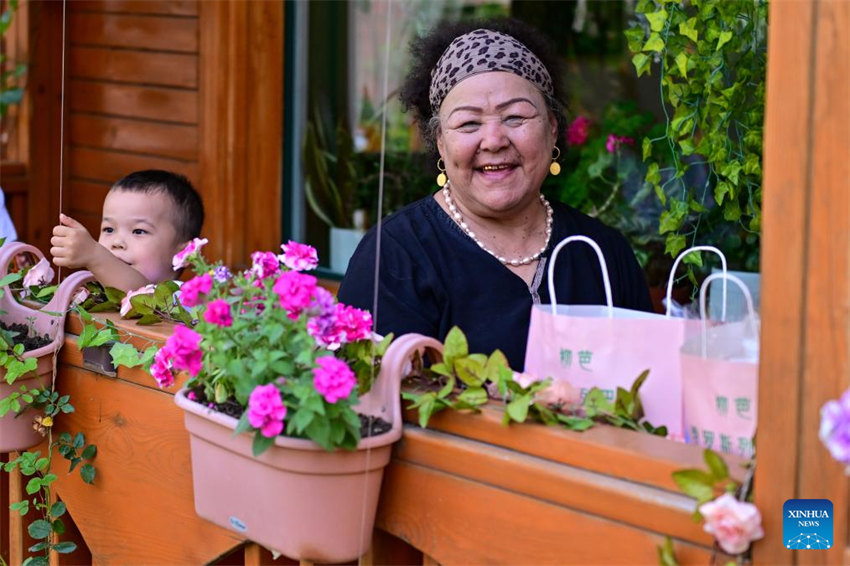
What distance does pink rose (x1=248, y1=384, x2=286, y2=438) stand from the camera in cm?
159

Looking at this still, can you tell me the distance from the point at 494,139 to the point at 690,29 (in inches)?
20.6

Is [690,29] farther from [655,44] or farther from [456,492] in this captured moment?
[456,492]

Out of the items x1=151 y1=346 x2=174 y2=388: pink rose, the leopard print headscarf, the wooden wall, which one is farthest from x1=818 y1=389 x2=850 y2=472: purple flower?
the wooden wall

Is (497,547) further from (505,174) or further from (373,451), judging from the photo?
(505,174)

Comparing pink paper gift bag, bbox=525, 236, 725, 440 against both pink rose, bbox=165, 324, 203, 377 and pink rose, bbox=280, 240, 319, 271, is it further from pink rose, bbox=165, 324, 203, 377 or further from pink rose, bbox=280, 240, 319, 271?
pink rose, bbox=165, 324, 203, 377

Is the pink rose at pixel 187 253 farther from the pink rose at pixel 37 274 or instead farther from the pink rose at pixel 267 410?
the pink rose at pixel 37 274

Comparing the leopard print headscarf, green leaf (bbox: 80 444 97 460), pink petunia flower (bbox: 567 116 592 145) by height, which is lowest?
green leaf (bbox: 80 444 97 460)

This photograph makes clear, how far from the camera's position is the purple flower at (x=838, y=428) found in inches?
50.5

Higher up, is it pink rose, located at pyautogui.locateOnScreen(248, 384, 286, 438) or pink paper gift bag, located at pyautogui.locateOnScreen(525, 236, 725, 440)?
pink paper gift bag, located at pyautogui.locateOnScreen(525, 236, 725, 440)

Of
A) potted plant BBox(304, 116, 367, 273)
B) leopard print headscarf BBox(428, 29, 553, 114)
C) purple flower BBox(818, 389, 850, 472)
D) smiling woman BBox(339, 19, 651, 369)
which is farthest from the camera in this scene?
potted plant BBox(304, 116, 367, 273)

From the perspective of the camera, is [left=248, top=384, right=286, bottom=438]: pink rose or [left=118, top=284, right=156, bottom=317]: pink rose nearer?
[left=248, top=384, right=286, bottom=438]: pink rose

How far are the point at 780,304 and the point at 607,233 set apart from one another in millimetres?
1189

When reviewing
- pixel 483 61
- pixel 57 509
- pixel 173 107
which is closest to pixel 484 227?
pixel 483 61

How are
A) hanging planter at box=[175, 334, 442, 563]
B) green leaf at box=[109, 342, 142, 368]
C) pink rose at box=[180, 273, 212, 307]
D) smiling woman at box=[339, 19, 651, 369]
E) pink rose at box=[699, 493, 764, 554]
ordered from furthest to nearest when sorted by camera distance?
1. smiling woman at box=[339, 19, 651, 369]
2. green leaf at box=[109, 342, 142, 368]
3. pink rose at box=[180, 273, 212, 307]
4. hanging planter at box=[175, 334, 442, 563]
5. pink rose at box=[699, 493, 764, 554]
